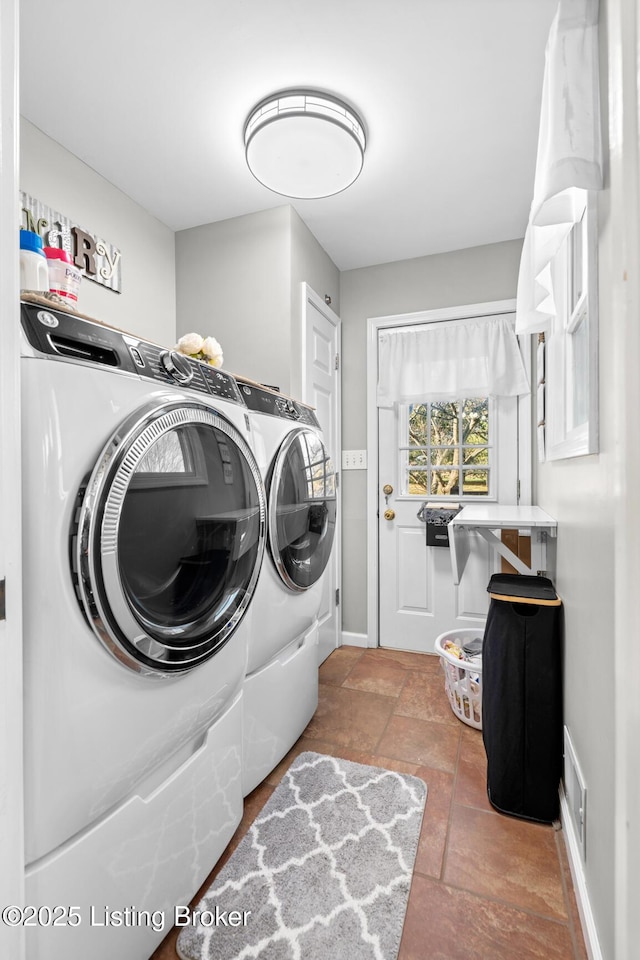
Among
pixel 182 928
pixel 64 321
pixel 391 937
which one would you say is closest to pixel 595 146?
pixel 64 321

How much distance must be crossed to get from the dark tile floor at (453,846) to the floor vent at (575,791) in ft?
0.51

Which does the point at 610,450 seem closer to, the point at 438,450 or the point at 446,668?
the point at 446,668

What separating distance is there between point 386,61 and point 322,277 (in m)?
1.20

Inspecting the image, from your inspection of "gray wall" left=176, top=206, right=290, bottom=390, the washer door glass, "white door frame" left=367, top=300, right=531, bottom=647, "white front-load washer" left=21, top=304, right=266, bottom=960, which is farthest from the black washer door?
"white door frame" left=367, top=300, right=531, bottom=647

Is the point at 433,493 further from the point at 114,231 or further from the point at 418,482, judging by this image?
the point at 114,231

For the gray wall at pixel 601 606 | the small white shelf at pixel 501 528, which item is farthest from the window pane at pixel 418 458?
the gray wall at pixel 601 606

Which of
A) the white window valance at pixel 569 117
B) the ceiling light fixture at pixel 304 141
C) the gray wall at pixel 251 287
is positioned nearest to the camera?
the white window valance at pixel 569 117

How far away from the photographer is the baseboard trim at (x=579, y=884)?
97cm

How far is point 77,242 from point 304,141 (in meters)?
0.99

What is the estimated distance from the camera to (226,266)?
2.33m

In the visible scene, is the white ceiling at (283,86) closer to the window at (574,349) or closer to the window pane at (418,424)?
the window at (574,349)

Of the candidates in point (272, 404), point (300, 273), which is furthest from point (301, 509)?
point (300, 273)

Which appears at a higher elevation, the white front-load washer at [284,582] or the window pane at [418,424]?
the window pane at [418,424]

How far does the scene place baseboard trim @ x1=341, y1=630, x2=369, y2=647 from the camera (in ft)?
9.38
